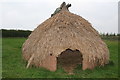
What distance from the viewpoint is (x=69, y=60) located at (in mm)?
14508

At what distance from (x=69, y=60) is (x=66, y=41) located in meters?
1.84

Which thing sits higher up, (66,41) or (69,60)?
(66,41)

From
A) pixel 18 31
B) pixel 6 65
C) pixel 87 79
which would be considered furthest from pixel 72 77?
pixel 18 31

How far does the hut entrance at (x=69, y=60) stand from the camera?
44.0 feet

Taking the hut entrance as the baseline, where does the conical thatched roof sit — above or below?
above

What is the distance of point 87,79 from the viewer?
11531 millimetres

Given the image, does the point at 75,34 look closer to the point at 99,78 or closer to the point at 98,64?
the point at 98,64

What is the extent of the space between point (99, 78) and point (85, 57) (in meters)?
1.37

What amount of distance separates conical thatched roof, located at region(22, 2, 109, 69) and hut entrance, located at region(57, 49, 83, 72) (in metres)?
0.99

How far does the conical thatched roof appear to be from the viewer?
12773 millimetres

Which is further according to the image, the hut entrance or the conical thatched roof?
the hut entrance

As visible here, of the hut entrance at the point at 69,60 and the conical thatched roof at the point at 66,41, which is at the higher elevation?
the conical thatched roof at the point at 66,41

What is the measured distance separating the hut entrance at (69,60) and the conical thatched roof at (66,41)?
0.99 meters

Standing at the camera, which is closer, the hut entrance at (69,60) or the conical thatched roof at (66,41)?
the conical thatched roof at (66,41)
